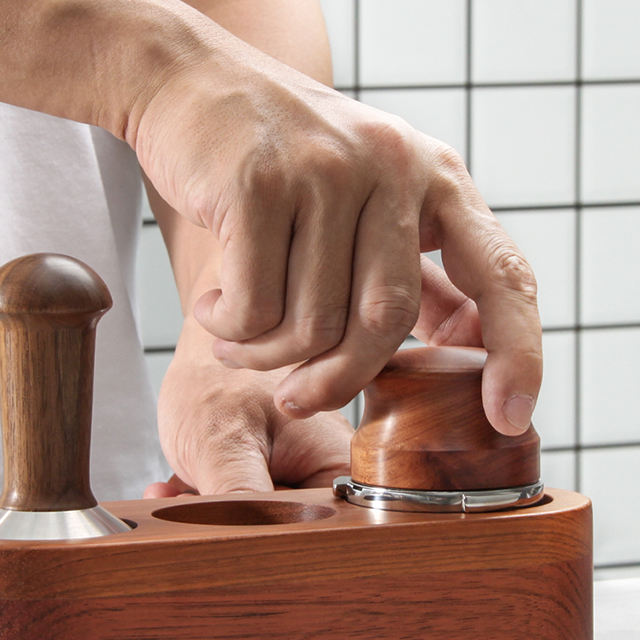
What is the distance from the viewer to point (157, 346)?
62.3 inches

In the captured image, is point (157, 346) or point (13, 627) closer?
point (13, 627)

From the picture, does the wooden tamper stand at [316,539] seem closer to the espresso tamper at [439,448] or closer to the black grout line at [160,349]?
the espresso tamper at [439,448]

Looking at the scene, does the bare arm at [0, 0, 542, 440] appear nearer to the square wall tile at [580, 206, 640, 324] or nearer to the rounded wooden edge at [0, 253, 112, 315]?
the rounded wooden edge at [0, 253, 112, 315]

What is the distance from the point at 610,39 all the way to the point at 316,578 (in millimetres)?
1632

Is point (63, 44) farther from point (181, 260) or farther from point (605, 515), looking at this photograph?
point (605, 515)

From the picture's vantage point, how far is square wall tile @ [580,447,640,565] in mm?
1837

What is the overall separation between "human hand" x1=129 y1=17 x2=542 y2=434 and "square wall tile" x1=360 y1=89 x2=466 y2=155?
4.15 ft

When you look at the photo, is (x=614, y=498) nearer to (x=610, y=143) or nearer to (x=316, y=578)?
(x=610, y=143)

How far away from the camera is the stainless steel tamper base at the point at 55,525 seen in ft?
1.25

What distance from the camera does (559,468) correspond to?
71.4 inches

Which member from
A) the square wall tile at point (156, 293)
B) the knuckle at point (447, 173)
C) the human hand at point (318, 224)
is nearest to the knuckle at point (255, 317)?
the human hand at point (318, 224)

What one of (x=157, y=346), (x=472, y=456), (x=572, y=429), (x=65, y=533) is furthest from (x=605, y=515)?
(x=65, y=533)

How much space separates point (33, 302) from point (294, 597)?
0.16 meters

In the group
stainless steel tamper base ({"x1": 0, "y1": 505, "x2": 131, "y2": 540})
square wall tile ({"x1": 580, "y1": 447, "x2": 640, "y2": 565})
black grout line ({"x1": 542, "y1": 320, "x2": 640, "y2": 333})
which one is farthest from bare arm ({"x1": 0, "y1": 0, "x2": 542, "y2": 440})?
square wall tile ({"x1": 580, "y1": 447, "x2": 640, "y2": 565})
